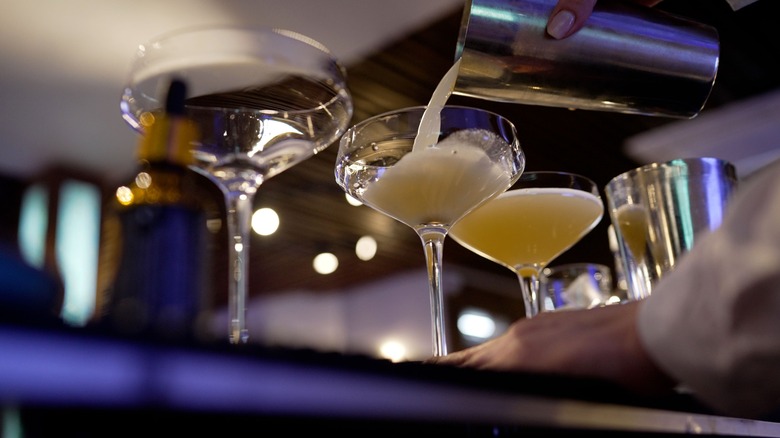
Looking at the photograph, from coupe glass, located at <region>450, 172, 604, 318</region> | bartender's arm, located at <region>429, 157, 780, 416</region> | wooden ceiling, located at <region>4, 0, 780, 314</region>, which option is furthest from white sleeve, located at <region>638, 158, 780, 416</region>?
wooden ceiling, located at <region>4, 0, 780, 314</region>

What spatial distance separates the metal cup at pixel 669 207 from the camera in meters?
1.09

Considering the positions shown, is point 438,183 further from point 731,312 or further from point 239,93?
point 731,312

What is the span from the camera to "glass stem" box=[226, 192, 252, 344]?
2.54 ft

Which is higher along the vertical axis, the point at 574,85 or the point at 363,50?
the point at 363,50

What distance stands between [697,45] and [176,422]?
1244 millimetres

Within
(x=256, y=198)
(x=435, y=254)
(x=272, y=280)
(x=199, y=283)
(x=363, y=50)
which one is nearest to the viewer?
(x=199, y=283)

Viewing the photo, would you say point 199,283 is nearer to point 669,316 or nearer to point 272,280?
point 669,316

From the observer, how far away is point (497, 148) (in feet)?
3.70

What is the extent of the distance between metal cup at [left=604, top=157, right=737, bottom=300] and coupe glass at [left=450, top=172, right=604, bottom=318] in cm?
24

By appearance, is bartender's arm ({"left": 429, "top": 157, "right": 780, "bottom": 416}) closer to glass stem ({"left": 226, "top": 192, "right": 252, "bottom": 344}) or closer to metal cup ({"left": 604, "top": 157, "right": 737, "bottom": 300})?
glass stem ({"left": 226, "top": 192, "right": 252, "bottom": 344})

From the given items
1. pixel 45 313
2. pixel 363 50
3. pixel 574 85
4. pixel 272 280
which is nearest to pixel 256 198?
pixel 363 50

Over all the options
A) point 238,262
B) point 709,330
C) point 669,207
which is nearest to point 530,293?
point 669,207

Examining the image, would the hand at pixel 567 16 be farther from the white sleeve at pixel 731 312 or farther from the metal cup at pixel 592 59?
the white sleeve at pixel 731 312

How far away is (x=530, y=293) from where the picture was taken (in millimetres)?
1350
